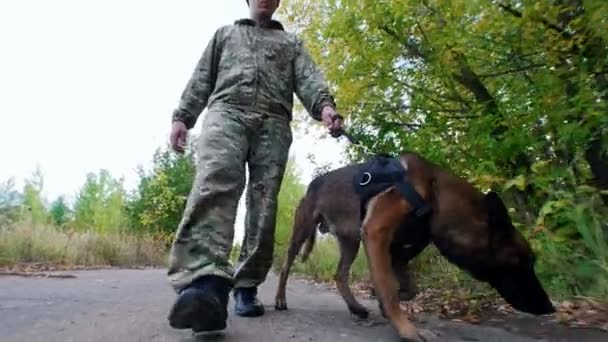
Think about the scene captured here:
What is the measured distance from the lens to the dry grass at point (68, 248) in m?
11.2

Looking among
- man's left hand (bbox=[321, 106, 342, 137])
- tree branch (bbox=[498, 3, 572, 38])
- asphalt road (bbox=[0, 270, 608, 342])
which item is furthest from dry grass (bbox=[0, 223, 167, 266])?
tree branch (bbox=[498, 3, 572, 38])

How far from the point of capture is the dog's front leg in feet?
10.3

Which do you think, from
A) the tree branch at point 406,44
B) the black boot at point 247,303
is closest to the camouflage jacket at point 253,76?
the black boot at point 247,303

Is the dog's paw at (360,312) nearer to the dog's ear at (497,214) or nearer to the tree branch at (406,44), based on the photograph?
the dog's ear at (497,214)

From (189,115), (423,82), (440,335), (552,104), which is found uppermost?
(423,82)

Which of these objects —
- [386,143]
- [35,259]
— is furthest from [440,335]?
[35,259]

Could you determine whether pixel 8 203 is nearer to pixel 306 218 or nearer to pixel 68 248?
pixel 68 248

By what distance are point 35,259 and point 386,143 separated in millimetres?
7308

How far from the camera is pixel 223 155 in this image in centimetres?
354

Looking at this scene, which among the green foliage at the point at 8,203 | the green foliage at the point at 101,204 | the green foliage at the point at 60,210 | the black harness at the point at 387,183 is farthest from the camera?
the green foliage at the point at 60,210

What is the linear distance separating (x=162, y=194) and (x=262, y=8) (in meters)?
21.5

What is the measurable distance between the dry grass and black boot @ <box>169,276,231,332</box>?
842 cm

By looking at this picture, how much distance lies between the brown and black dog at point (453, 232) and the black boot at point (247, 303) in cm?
96

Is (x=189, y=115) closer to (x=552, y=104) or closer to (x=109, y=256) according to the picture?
(x=552, y=104)
